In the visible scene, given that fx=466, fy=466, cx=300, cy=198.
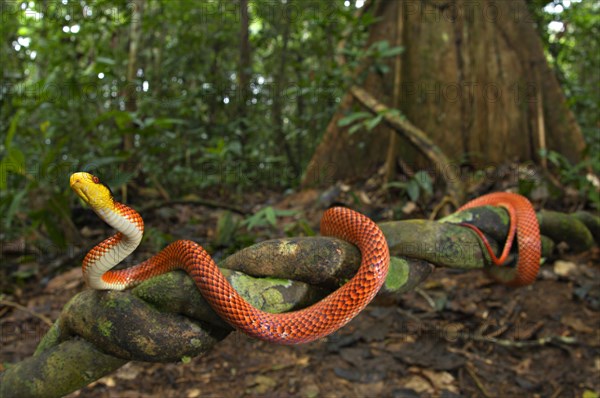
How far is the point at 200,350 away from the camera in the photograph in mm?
1226

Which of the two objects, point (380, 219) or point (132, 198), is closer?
point (380, 219)

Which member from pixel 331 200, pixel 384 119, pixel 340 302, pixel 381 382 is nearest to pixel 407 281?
pixel 340 302

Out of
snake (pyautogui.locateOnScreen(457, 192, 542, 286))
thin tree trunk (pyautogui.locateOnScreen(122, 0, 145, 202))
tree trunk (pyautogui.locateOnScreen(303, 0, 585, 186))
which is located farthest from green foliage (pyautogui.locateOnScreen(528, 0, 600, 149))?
thin tree trunk (pyautogui.locateOnScreen(122, 0, 145, 202))

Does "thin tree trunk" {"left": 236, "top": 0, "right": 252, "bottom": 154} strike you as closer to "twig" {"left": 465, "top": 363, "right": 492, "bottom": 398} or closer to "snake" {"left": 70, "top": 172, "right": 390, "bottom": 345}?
"twig" {"left": 465, "top": 363, "right": 492, "bottom": 398}

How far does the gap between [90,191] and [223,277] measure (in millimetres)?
383

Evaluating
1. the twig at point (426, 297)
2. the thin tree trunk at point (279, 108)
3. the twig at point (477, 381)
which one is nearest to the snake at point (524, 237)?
the twig at point (477, 381)

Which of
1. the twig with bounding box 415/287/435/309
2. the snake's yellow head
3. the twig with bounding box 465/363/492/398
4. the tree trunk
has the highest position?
the tree trunk

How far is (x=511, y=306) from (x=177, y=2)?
17.1ft

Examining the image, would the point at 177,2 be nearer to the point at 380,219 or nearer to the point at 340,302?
the point at 380,219

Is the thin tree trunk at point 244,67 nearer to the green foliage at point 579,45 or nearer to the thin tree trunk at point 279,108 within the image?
the thin tree trunk at point 279,108

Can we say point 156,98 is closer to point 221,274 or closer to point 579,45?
point 221,274

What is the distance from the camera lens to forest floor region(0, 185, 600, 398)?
256cm

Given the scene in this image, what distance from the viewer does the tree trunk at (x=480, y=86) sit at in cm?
456

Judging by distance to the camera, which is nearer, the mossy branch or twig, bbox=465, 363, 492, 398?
the mossy branch
